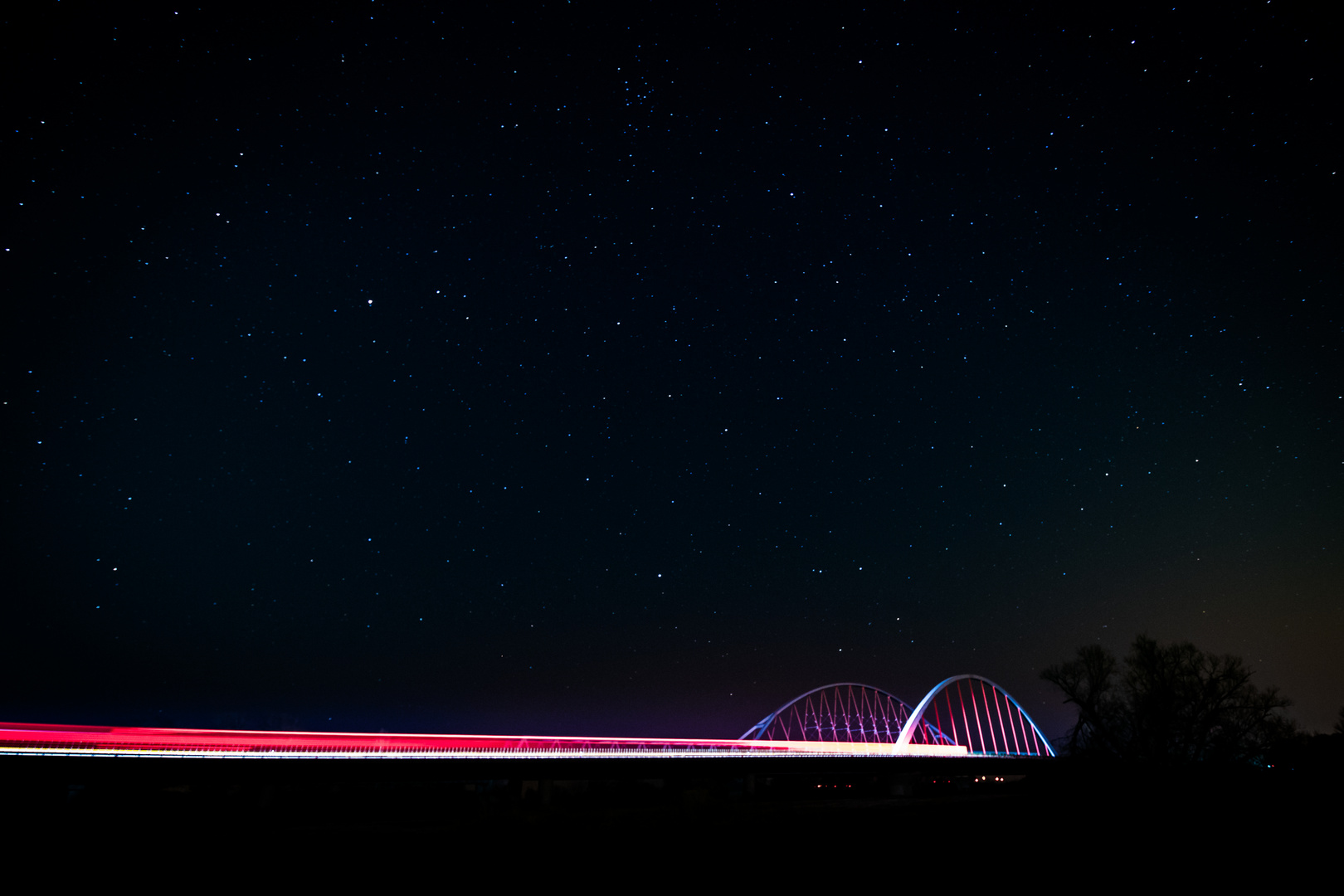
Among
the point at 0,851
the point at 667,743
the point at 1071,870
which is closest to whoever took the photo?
the point at 1071,870

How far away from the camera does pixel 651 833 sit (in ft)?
48.8

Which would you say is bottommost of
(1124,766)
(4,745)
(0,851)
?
(1124,766)

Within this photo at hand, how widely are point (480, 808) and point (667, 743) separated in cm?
3249

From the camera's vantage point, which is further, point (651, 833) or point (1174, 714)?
point (1174, 714)

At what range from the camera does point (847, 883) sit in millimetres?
8773

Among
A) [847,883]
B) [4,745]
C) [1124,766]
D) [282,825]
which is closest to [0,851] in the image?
[282,825]

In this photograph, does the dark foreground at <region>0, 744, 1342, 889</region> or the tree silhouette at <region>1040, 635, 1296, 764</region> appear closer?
the dark foreground at <region>0, 744, 1342, 889</region>

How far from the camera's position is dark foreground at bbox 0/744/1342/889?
10.1 metres

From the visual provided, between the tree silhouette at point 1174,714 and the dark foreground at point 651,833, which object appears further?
the tree silhouette at point 1174,714

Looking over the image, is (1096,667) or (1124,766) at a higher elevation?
(1096,667)

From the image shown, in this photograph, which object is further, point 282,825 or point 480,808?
point 480,808

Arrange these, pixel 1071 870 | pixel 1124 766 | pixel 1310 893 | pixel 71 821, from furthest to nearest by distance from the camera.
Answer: pixel 1124 766 < pixel 71 821 < pixel 1071 870 < pixel 1310 893

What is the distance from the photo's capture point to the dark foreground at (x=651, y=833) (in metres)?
10.1

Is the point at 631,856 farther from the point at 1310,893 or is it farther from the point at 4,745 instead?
the point at 4,745
